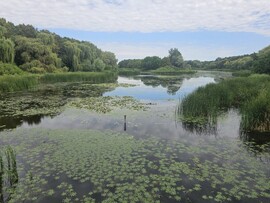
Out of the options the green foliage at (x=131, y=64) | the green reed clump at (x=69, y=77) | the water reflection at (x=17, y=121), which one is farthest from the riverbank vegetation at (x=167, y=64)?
the water reflection at (x=17, y=121)

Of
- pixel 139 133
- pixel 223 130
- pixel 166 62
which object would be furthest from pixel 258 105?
pixel 166 62

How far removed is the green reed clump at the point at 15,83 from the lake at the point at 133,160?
12055 millimetres

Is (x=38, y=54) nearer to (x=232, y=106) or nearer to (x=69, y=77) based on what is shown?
(x=69, y=77)

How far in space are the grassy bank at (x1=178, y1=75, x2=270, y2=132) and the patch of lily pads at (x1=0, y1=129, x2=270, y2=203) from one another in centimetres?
216

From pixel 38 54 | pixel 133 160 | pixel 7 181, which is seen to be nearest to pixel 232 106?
pixel 133 160

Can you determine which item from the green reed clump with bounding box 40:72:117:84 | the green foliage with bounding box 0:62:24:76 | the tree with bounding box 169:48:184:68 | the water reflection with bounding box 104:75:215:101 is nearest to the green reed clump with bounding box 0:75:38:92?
the green foliage with bounding box 0:62:24:76

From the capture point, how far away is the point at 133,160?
8781 millimetres

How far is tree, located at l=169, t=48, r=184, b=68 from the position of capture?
128 metres

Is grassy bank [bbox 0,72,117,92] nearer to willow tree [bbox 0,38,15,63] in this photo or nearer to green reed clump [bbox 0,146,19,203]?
willow tree [bbox 0,38,15,63]

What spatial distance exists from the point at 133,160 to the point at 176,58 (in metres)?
124

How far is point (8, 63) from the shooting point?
1599 inches

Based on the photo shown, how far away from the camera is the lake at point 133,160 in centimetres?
665

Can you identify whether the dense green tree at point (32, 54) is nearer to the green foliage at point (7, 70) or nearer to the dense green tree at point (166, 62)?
the green foliage at point (7, 70)

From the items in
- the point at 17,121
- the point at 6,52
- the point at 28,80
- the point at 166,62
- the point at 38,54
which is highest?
the point at 6,52
